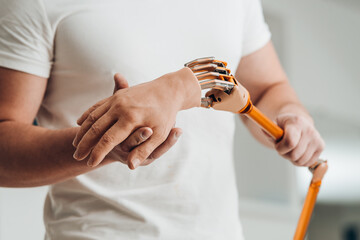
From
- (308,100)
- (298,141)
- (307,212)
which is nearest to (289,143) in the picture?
(298,141)

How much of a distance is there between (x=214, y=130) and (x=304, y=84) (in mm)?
2679

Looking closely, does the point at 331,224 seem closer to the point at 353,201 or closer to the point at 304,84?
the point at 353,201

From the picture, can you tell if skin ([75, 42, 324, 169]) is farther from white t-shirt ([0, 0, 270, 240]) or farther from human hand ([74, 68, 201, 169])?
white t-shirt ([0, 0, 270, 240])

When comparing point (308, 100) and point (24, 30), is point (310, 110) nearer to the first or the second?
point (308, 100)

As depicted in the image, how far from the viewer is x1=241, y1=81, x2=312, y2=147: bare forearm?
1.00m

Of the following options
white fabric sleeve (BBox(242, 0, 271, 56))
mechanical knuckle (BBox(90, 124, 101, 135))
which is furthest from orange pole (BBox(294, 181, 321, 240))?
mechanical knuckle (BBox(90, 124, 101, 135))

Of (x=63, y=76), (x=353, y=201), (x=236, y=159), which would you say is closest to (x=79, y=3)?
(x=63, y=76)

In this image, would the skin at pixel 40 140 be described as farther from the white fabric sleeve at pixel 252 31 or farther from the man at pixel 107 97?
the white fabric sleeve at pixel 252 31

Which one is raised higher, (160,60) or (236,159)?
(160,60)

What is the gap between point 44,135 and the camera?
727mm

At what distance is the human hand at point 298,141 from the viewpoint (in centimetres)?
88

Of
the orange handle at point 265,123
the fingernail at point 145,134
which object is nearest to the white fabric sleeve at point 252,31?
the orange handle at point 265,123

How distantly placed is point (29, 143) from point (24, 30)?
174 millimetres

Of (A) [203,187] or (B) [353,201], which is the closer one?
(A) [203,187]
